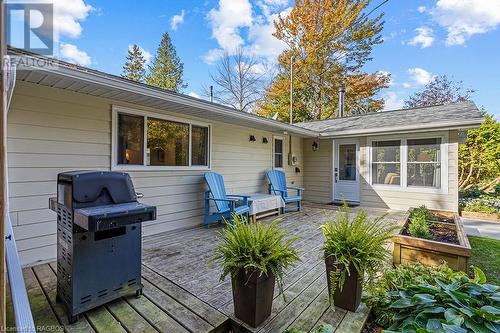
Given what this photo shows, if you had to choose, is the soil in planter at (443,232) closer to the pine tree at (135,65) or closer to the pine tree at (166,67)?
the pine tree at (166,67)

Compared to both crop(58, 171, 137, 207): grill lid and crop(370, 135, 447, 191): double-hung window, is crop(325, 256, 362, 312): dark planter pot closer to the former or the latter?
crop(58, 171, 137, 207): grill lid

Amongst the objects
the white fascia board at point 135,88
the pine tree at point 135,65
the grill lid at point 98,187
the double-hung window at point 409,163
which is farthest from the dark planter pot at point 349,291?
the pine tree at point 135,65

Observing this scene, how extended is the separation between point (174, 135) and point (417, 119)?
598 cm

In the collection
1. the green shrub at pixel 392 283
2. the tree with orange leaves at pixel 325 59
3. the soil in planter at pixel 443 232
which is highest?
the tree with orange leaves at pixel 325 59

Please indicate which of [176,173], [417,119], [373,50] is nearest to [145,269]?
[176,173]

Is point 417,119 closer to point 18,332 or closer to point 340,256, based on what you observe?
point 340,256

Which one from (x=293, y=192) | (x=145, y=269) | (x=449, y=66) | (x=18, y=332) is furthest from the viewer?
(x=449, y=66)

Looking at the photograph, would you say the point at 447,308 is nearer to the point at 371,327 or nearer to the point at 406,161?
the point at 371,327

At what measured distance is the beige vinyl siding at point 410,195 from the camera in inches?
233

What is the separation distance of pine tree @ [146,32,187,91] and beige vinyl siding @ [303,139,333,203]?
15.4 metres

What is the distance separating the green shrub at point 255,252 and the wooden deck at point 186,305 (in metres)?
0.37

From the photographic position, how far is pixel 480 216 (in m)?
6.20

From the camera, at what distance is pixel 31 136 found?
3.03m

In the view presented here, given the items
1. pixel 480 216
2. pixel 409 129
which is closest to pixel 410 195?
pixel 480 216
